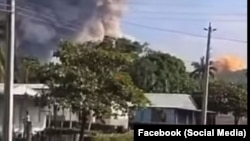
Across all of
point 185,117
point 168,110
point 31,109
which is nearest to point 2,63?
point 31,109

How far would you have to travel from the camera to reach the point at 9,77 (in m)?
5.07

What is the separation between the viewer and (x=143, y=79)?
539 cm

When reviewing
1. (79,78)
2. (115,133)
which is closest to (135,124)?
(115,133)

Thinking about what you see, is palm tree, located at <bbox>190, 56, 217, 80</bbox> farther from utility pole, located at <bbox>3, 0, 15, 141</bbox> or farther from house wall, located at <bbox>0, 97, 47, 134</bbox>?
utility pole, located at <bbox>3, 0, 15, 141</bbox>

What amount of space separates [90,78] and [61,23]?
0.63m

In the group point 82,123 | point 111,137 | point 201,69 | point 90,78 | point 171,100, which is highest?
point 201,69

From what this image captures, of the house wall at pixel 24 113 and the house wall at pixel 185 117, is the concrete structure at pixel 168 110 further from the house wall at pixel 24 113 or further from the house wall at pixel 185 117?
the house wall at pixel 24 113

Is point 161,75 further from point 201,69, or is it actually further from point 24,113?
point 24,113

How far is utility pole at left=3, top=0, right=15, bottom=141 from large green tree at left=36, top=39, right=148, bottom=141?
44 centimetres

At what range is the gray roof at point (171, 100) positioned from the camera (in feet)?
17.5

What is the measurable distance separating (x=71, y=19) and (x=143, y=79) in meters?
0.95

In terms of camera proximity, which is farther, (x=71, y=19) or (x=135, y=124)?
(x=71, y=19)

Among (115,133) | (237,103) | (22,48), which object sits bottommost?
(115,133)

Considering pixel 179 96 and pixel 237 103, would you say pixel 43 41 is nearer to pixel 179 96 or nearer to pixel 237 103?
pixel 179 96
